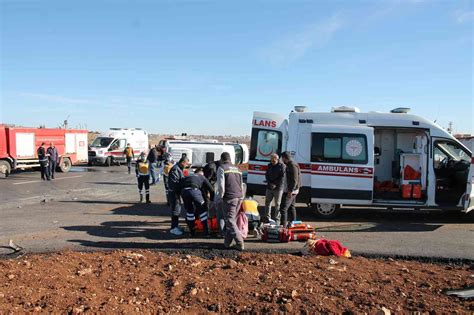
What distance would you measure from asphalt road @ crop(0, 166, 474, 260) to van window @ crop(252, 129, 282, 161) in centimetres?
193

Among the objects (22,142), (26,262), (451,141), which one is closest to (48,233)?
(26,262)

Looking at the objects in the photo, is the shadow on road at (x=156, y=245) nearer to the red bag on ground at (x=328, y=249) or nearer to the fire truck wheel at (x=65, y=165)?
the red bag on ground at (x=328, y=249)

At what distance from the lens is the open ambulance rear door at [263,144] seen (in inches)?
445

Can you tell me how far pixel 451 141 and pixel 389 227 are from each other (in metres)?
2.73

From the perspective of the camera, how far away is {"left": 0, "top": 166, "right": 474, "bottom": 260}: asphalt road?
25.6ft

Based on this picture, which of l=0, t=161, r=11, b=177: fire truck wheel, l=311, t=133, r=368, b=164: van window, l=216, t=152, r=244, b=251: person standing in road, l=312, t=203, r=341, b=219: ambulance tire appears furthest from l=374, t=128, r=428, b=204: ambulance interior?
l=0, t=161, r=11, b=177: fire truck wheel

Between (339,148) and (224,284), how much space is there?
6057 mm

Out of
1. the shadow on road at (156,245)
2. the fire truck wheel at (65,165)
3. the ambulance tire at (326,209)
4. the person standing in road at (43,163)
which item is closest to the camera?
the shadow on road at (156,245)

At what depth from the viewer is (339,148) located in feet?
34.4

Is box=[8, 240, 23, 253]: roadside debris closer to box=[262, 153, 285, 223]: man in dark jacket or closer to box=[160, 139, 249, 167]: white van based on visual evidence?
box=[262, 153, 285, 223]: man in dark jacket

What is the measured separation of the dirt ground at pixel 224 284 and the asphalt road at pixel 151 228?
0.91 metres

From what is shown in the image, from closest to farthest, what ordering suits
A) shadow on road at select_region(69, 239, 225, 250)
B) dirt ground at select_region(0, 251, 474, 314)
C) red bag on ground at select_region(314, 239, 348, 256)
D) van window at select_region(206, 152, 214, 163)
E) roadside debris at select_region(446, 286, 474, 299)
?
dirt ground at select_region(0, 251, 474, 314) → roadside debris at select_region(446, 286, 474, 299) → red bag on ground at select_region(314, 239, 348, 256) → shadow on road at select_region(69, 239, 225, 250) → van window at select_region(206, 152, 214, 163)

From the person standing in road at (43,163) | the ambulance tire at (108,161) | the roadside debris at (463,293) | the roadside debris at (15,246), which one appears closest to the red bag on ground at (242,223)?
the roadside debris at (463,293)

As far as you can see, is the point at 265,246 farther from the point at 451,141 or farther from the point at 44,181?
the point at 44,181
